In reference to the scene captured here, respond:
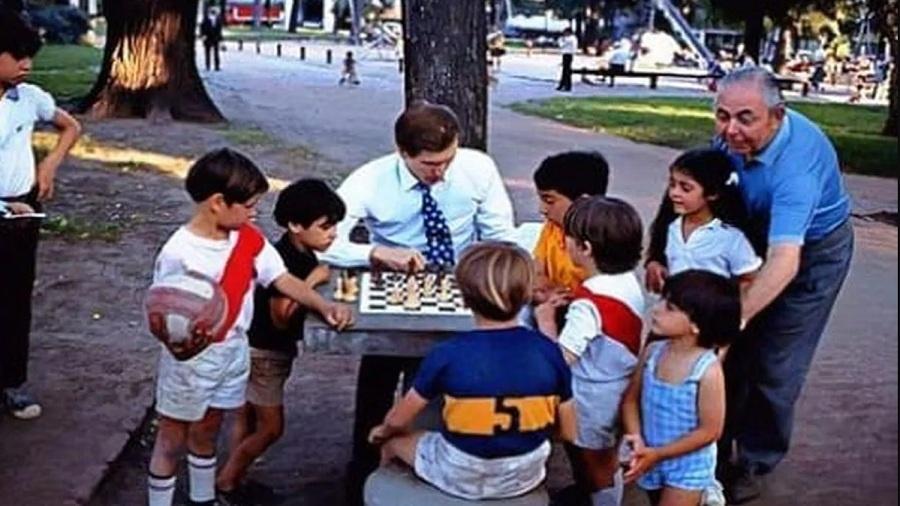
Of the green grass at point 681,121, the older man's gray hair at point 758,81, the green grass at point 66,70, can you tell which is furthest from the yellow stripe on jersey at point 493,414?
the green grass at point 66,70

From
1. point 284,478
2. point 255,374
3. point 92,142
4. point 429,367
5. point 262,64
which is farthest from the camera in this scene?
point 262,64

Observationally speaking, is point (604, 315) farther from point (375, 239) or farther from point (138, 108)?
point (138, 108)

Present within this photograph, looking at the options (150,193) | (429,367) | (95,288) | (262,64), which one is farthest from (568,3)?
(429,367)

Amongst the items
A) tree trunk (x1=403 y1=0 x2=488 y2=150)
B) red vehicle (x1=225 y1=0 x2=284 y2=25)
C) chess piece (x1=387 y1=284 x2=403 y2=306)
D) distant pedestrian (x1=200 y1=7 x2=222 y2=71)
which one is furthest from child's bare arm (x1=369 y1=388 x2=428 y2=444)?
red vehicle (x1=225 y1=0 x2=284 y2=25)

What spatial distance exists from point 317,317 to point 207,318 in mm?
344

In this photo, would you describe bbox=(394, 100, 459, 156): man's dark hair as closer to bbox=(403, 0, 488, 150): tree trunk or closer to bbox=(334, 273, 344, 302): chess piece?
bbox=(334, 273, 344, 302): chess piece

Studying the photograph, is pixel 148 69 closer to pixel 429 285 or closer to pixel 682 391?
pixel 429 285

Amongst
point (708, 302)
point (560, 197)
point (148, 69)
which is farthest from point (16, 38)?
point (148, 69)

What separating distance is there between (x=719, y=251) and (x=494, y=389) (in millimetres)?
1260

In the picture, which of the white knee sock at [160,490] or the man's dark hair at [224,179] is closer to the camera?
the man's dark hair at [224,179]

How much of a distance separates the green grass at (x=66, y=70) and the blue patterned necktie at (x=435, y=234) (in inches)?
599

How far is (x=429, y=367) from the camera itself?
352 centimetres

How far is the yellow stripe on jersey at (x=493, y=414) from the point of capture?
11.5ft

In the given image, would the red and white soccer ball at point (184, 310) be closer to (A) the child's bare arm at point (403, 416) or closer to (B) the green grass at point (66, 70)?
(A) the child's bare arm at point (403, 416)
